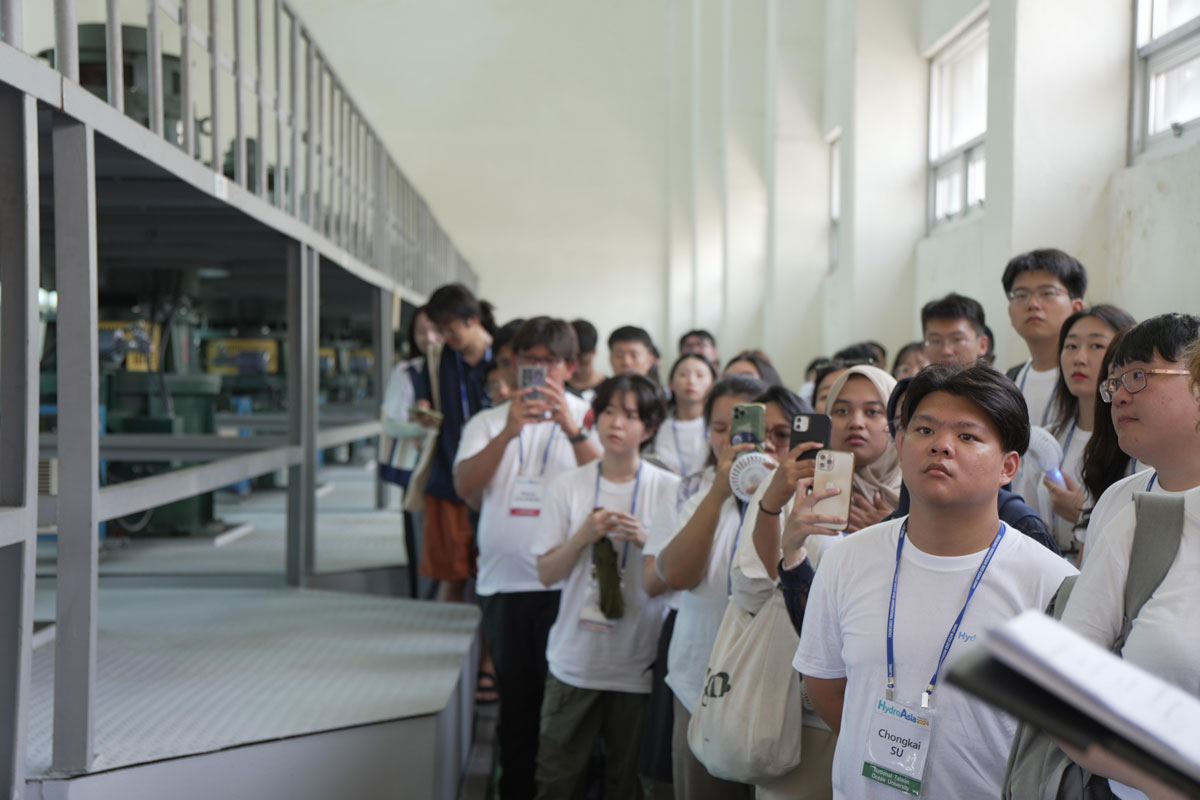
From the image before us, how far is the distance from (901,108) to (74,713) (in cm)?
638

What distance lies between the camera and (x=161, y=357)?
7.70m

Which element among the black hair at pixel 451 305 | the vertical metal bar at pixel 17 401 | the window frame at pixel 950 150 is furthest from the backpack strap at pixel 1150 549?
the window frame at pixel 950 150

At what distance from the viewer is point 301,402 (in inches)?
202

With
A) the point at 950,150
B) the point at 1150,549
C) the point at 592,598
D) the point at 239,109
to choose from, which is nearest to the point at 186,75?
the point at 239,109

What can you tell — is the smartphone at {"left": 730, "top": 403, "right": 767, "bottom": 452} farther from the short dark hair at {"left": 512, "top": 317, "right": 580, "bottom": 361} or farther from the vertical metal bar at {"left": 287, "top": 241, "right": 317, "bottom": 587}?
the vertical metal bar at {"left": 287, "top": 241, "right": 317, "bottom": 587}

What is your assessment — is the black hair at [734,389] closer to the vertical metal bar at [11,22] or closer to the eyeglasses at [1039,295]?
the eyeglasses at [1039,295]

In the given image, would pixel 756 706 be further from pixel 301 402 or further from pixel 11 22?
pixel 301 402

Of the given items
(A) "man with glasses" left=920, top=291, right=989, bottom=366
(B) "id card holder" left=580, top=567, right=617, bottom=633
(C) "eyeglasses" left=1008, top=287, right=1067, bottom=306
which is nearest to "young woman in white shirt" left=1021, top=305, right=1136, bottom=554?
(C) "eyeglasses" left=1008, top=287, right=1067, bottom=306

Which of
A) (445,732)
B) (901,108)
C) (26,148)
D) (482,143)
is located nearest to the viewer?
(26,148)

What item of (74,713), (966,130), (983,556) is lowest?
(74,713)

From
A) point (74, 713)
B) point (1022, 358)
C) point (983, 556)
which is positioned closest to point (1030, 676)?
point (983, 556)

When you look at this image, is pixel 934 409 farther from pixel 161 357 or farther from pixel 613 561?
pixel 161 357

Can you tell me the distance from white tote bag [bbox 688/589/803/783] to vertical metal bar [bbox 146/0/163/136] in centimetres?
225

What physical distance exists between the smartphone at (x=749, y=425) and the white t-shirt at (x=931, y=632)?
714 millimetres
